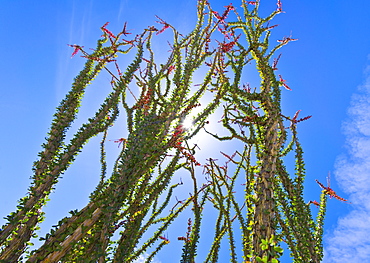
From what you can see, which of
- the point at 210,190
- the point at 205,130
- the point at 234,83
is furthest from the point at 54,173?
the point at 234,83

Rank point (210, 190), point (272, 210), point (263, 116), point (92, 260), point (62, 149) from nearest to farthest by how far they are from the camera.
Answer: point (92, 260), point (272, 210), point (62, 149), point (263, 116), point (210, 190)

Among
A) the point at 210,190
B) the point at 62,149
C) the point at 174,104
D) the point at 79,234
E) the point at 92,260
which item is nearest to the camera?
the point at 92,260

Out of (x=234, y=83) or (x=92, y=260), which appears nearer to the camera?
(x=92, y=260)

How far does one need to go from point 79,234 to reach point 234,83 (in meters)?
2.95

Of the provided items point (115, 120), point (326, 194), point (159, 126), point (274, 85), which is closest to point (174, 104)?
point (159, 126)

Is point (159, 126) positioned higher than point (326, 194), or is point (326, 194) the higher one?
point (326, 194)

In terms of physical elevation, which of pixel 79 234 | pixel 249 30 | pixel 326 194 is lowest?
pixel 79 234

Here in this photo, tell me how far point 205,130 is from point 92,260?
7.19 ft

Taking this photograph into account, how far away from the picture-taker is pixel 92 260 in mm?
2531

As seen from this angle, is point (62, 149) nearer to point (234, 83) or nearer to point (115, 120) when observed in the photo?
point (115, 120)

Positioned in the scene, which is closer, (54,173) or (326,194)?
(54,173)

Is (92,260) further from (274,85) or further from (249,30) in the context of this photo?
(249,30)

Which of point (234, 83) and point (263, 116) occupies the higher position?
point (234, 83)

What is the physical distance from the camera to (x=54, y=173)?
314 cm
